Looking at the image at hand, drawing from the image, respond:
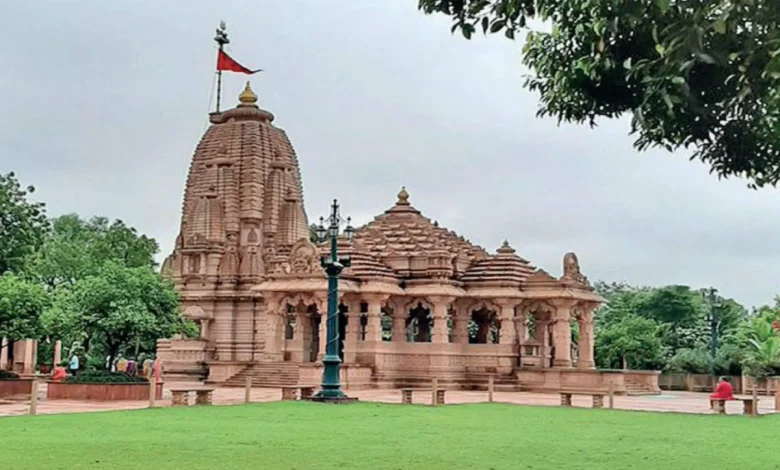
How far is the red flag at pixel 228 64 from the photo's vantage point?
5304 cm

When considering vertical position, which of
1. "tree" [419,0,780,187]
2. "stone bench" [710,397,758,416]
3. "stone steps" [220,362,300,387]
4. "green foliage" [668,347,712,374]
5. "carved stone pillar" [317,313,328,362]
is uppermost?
"tree" [419,0,780,187]

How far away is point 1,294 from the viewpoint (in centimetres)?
2639

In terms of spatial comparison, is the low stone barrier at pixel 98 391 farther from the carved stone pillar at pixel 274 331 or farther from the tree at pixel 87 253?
the tree at pixel 87 253

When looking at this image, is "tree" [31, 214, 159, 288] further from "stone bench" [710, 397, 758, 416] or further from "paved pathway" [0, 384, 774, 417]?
"stone bench" [710, 397, 758, 416]

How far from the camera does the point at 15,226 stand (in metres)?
37.3

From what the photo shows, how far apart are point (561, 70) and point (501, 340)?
97.9 ft

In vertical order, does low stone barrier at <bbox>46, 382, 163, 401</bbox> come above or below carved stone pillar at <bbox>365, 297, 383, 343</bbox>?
below

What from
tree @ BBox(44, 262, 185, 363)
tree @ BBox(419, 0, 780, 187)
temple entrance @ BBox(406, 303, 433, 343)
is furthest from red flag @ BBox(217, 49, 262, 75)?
tree @ BBox(419, 0, 780, 187)

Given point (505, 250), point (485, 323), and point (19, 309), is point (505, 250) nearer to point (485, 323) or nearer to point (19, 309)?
point (485, 323)

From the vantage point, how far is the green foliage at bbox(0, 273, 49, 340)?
26.5 meters

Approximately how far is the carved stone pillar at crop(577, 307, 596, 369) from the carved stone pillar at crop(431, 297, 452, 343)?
557cm

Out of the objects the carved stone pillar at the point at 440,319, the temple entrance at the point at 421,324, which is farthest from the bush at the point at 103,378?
the temple entrance at the point at 421,324

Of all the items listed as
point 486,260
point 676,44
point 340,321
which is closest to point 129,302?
point 340,321

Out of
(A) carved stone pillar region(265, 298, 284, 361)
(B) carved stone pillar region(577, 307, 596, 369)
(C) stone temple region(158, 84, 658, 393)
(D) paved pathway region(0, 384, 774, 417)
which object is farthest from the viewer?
(B) carved stone pillar region(577, 307, 596, 369)
